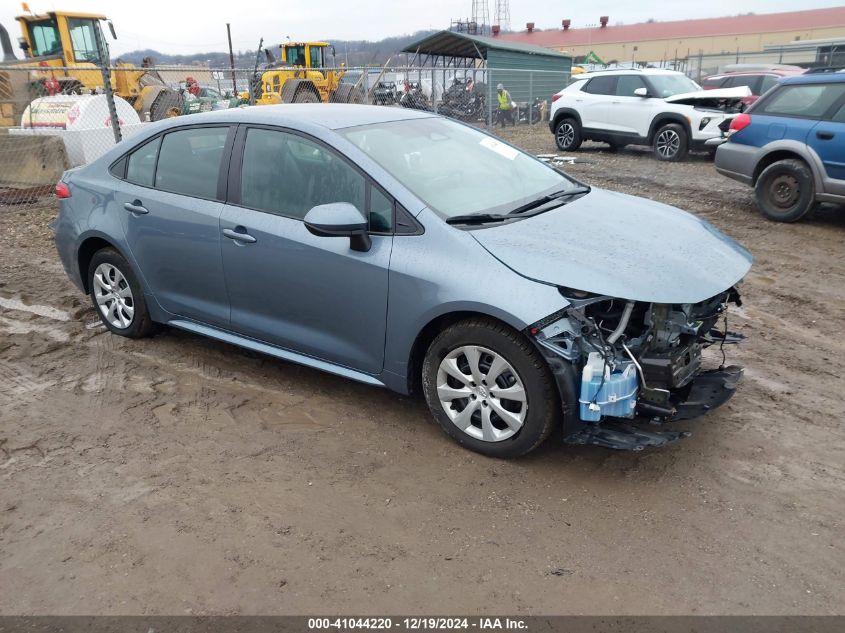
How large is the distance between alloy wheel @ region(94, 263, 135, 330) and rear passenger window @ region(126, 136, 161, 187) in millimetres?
685

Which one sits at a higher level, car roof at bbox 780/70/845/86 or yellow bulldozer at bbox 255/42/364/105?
car roof at bbox 780/70/845/86

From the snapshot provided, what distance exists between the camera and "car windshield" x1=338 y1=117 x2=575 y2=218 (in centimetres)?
369

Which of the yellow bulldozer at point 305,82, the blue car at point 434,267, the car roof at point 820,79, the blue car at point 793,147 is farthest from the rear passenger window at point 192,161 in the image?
the yellow bulldozer at point 305,82

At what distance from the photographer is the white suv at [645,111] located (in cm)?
1288

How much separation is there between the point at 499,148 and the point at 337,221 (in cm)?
157

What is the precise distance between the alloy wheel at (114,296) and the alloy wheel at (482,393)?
8.81ft

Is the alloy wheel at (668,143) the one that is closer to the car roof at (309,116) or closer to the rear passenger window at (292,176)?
the car roof at (309,116)

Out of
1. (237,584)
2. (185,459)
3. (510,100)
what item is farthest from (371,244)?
(510,100)

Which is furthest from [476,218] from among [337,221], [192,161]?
[192,161]

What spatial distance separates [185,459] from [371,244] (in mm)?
1506

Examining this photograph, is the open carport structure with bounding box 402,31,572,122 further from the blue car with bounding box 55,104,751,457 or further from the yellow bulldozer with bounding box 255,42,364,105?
the blue car with bounding box 55,104,751,457

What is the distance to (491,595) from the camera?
8.52ft

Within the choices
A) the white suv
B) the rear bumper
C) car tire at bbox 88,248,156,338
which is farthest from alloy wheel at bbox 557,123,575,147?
car tire at bbox 88,248,156,338

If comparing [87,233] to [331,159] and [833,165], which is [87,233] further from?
[833,165]
